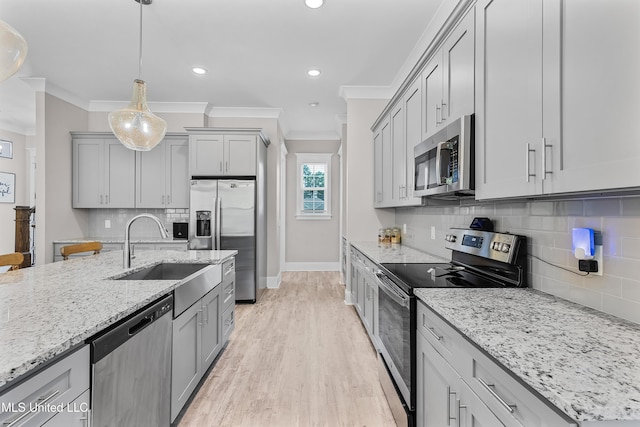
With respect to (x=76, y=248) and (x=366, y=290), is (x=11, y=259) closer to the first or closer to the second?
(x=76, y=248)

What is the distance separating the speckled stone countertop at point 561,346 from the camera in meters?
0.67

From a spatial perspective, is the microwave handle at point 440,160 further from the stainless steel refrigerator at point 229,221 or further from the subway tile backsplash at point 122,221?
the subway tile backsplash at point 122,221

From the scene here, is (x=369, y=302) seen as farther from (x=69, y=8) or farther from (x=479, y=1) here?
(x=69, y=8)

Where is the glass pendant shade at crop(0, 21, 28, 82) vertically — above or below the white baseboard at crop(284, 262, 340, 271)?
above

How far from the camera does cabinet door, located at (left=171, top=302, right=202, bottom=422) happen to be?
178 cm

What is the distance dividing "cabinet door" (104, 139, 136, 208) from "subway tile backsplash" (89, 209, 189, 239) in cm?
24

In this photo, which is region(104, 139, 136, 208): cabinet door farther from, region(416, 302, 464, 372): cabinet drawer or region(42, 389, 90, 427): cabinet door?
region(416, 302, 464, 372): cabinet drawer

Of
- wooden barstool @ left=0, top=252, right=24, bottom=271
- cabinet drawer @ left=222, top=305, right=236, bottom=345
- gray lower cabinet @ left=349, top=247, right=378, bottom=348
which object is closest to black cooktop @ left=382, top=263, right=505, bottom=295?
gray lower cabinet @ left=349, top=247, right=378, bottom=348

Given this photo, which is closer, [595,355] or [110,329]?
[595,355]

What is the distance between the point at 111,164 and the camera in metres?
4.67

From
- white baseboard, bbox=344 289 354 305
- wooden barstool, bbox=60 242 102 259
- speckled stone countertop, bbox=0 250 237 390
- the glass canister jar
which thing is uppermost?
the glass canister jar

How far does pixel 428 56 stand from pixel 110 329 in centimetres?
247

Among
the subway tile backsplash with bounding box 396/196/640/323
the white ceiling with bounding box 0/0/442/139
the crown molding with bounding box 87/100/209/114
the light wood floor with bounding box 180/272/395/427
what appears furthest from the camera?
the crown molding with bounding box 87/100/209/114

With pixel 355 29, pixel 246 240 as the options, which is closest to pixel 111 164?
pixel 246 240
